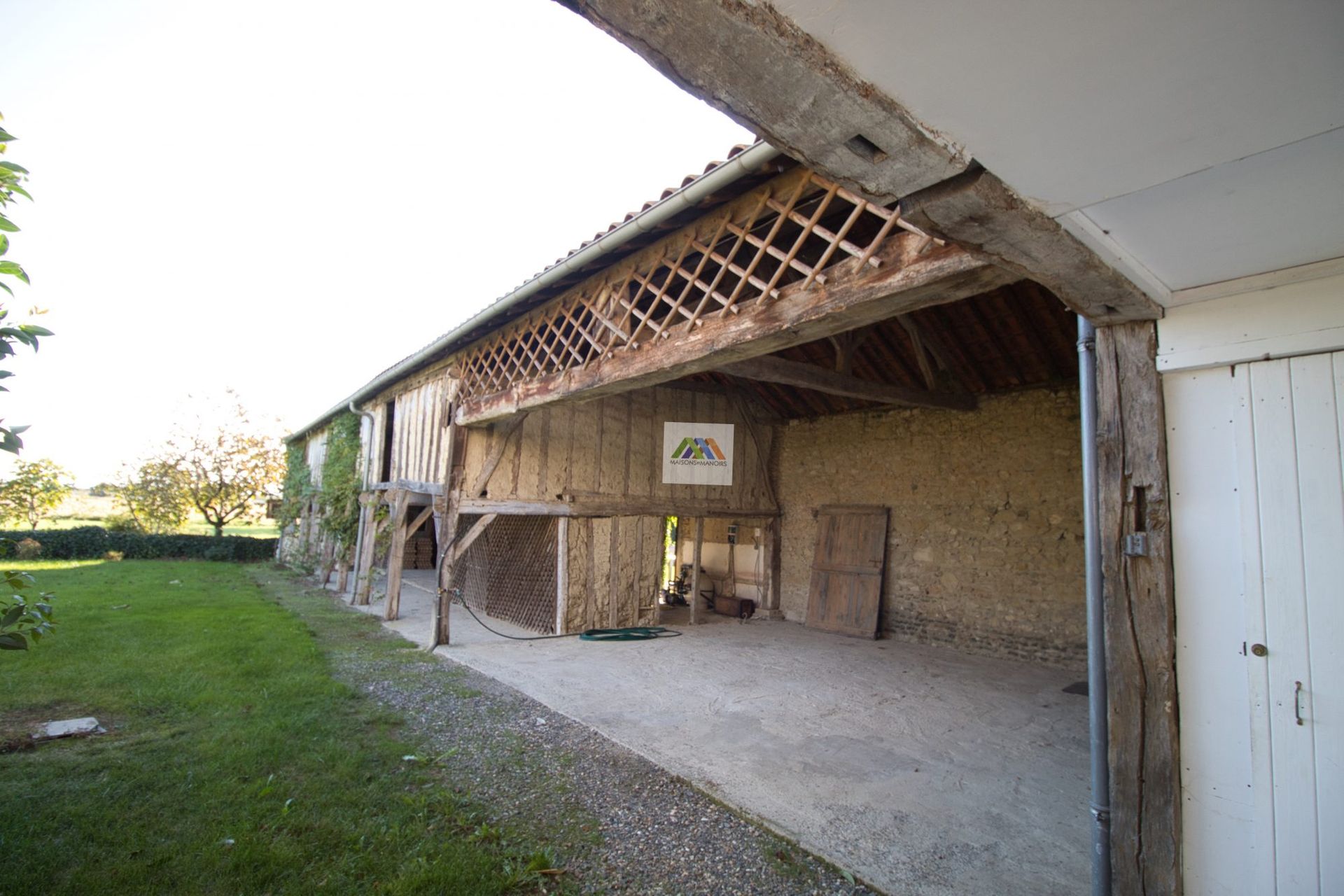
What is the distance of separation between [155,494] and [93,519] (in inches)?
204

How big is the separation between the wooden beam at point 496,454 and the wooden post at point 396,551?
126cm

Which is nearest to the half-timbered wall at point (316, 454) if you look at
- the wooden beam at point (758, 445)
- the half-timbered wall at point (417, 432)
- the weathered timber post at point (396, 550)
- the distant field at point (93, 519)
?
the half-timbered wall at point (417, 432)

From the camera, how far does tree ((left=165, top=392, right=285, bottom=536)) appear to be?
1750 centimetres

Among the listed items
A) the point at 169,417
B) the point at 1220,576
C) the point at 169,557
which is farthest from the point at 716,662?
the point at 169,417

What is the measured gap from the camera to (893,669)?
243 inches

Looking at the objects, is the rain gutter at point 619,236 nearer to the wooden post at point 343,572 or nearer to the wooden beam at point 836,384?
the wooden beam at point 836,384

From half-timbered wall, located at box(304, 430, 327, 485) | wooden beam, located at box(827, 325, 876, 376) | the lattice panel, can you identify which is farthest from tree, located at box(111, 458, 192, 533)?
wooden beam, located at box(827, 325, 876, 376)

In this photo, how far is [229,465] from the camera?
17.9 meters

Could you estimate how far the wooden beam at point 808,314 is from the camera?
252 centimetres

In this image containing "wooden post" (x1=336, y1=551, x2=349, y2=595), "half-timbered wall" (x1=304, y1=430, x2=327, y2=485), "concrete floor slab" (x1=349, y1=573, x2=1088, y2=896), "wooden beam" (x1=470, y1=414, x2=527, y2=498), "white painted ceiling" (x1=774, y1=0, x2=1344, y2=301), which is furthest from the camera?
"half-timbered wall" (x1=304, y1=430, x2=327, y2=485)

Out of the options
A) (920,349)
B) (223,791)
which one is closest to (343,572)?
(223,791)

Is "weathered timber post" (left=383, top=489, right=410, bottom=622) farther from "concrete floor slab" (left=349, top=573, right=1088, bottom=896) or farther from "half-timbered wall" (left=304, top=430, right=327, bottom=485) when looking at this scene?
"half-timbered wall" (left=304, top=430, right=327, bottom=485)

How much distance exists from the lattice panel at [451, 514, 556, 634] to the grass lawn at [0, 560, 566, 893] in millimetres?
2695

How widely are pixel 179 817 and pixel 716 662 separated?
4.47 m
